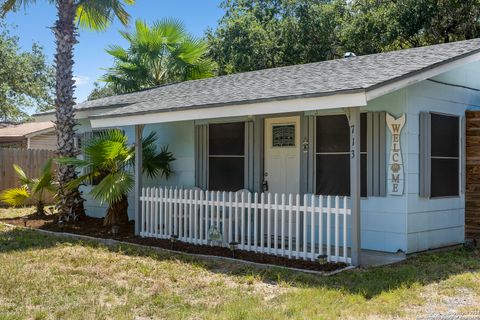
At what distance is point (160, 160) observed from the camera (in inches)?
455

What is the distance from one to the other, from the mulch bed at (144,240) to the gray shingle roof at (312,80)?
8.06ft

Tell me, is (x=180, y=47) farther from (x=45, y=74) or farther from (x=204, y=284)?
(x=45, y=74)

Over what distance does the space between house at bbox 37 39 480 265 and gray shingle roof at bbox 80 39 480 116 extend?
0.04m

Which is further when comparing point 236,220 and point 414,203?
point 236,220

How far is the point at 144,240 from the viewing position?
32.6ft

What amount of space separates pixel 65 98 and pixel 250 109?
5.95 metres

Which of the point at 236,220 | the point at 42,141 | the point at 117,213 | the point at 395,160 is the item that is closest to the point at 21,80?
the point at 42,141

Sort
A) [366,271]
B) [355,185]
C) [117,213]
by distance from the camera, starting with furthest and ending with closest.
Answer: [117,213]
[355,185]
[366,271]

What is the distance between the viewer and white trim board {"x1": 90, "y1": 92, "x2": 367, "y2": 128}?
277 inches

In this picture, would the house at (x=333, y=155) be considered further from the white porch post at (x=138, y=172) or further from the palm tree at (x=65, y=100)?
the palm tree at (x=65, y=100)

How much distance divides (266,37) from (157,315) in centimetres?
1952

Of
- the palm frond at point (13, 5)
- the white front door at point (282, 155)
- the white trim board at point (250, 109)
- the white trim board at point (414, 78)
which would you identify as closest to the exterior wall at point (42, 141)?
the palm frond at point (13, 5)

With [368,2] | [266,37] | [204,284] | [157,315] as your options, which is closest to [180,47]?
[266,37]

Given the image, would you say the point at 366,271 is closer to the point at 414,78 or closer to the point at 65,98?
the point at 414,78
